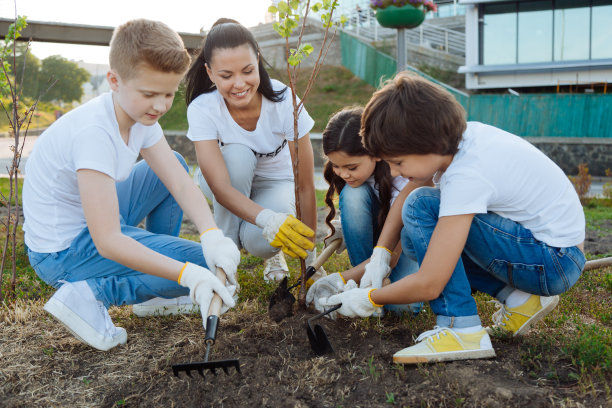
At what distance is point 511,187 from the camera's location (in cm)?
210

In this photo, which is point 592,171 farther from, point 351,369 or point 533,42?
point 351,369

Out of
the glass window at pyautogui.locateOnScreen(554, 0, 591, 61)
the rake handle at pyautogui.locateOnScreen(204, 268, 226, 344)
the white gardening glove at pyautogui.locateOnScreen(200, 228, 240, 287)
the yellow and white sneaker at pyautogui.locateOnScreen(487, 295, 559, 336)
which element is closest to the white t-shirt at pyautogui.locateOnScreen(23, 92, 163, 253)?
the white gardening glove at pyautogui.locateOnScreen(200, 228, 240, 287)

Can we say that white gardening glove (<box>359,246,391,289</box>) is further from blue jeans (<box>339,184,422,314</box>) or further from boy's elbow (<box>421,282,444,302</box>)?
boy's elbow (<box>421,282,444,302</box>)

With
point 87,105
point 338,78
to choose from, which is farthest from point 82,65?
point 87,105

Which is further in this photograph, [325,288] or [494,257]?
[325,288]

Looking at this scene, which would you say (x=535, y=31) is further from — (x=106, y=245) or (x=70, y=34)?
(x=106, y=245)

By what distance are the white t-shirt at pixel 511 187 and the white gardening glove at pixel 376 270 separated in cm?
62

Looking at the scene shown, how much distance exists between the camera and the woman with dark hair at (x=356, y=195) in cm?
273

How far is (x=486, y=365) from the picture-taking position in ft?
6.91

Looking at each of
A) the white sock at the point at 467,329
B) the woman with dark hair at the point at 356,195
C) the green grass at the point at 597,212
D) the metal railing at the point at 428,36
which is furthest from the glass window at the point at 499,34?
the white sock at the point at 467,329

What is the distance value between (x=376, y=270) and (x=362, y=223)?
439 millimetres

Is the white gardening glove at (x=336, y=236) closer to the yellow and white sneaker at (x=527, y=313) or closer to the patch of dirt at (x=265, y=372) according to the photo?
the patch of dirt at (x=265, y=372)

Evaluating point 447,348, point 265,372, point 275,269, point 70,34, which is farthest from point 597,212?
point 70,34

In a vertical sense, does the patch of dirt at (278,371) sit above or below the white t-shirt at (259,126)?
below
